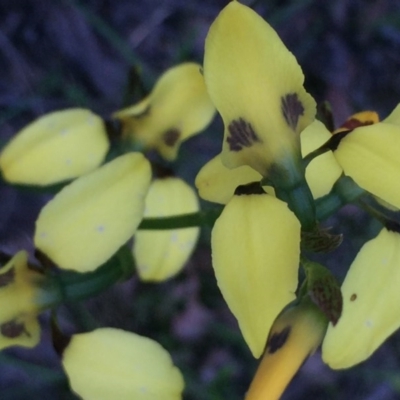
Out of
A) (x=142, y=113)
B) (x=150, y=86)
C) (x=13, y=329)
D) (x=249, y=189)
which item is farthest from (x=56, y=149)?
(x=150, y=86)

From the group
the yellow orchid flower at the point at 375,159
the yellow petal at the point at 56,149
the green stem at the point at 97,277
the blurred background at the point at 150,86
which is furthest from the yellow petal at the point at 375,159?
the blurred background at the point at 150,86

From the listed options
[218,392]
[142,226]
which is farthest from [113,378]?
[218,392]

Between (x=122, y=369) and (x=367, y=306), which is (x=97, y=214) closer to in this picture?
(x=122, y=369)

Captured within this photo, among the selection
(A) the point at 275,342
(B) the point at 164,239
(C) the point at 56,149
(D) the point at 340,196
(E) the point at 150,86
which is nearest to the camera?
(A) the point at 275,342

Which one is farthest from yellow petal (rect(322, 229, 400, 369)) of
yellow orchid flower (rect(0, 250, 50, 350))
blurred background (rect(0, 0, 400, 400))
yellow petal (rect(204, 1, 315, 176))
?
blurred background (rect(0, 0, 400, 400))

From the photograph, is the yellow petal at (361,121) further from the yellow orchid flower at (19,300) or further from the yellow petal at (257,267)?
the yellow orchid flower at (19,300)

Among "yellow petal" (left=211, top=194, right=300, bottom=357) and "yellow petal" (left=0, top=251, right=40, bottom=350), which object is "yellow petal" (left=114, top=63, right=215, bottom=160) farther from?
"yellow petal" (left=211, top=194, right=300, bottom=357)

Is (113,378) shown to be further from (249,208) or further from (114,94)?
(114,94)
